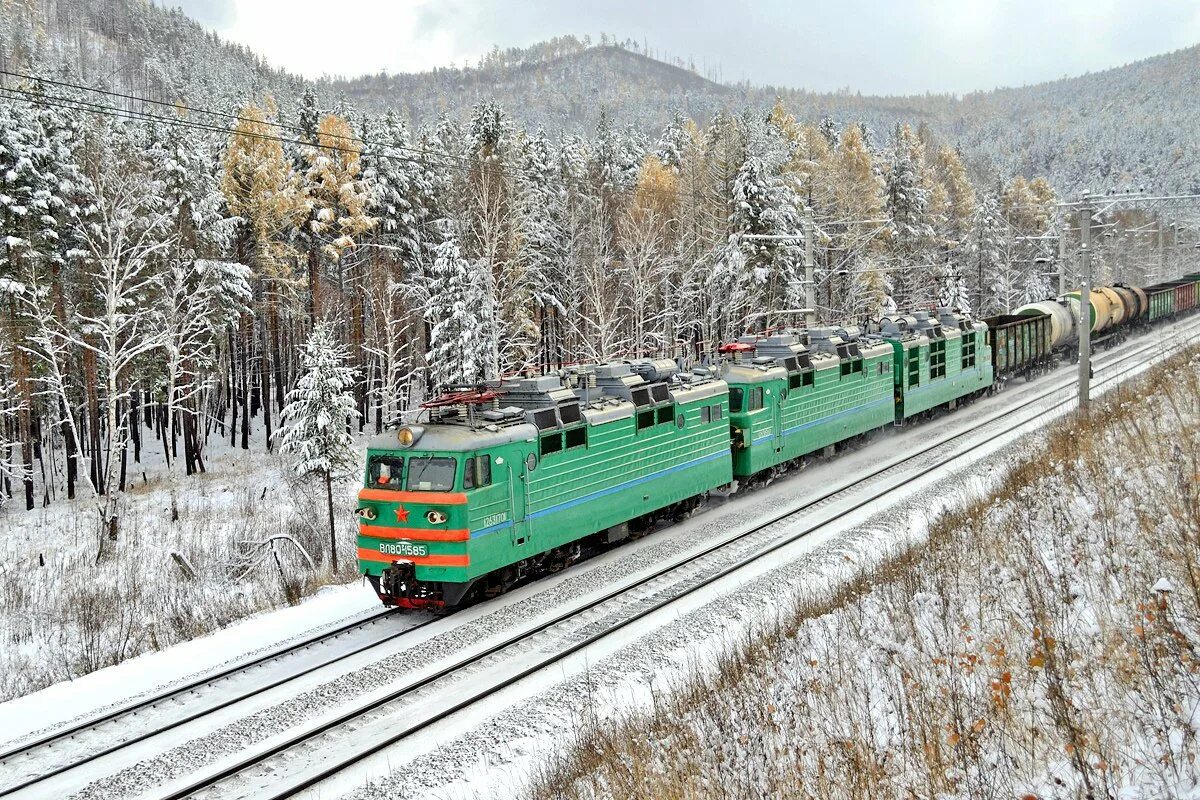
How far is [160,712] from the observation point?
457 inches

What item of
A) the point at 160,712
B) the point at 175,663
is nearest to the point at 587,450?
the point at 175,663

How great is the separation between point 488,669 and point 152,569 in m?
15.2

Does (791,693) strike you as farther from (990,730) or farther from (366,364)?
(366,364)

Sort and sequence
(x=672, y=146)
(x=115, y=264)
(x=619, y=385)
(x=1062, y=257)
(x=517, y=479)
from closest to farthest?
(x=517, y=479)
(x=619, y=385)
(x=115, y=264)
(x=1062, y=257)
(x=672, y=146)

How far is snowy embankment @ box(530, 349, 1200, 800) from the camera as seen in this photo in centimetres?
650

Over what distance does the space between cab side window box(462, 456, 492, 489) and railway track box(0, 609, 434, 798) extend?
2.46 m

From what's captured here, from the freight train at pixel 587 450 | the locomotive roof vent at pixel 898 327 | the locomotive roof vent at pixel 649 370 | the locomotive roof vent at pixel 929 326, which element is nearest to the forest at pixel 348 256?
the locomotive roof vent at pixel 898 327

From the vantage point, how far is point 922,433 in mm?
29953

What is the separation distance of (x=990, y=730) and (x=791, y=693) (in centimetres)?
271

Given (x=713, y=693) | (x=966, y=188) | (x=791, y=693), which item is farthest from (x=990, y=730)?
(x=966, y=188)

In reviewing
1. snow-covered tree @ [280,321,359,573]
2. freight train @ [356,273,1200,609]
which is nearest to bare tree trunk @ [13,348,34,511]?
snow-covered tree @ [280,321,359,573]

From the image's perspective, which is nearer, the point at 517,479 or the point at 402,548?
the point at 402,548

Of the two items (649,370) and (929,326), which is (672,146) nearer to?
(929,326)

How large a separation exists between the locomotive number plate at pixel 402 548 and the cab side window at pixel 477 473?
3.96ft
